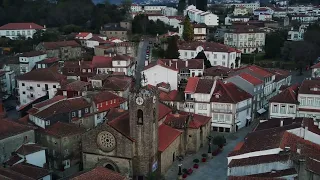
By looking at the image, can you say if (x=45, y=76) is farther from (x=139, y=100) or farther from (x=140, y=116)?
(x=139, y=100)

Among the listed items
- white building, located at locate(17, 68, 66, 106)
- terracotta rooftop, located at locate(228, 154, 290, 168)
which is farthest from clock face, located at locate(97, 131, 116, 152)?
white building, located at locate(17, 68, 66, 106)

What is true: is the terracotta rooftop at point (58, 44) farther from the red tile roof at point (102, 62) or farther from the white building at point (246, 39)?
the white building at point (246, 39)

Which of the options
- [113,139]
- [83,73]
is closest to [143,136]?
[113,139]

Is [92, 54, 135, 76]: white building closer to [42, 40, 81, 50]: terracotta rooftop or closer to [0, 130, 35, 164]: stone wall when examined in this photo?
[42, 40, 81, 50]: terracotta rooftop

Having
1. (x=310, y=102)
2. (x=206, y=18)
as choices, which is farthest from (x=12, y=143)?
(x=206, y=18)

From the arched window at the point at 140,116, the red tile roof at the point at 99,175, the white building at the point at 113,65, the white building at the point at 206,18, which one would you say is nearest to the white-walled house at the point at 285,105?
the arched window at the point at 140,116

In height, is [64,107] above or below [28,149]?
above

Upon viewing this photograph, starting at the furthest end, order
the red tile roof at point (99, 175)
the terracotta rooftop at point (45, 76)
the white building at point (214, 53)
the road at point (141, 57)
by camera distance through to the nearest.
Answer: the white building at point (214, 53), the road at point (141, 57), the terracotta rooftop at point (45, 76), the red tile roof at point (99, 175)

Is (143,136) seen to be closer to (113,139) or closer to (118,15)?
(113,139)
